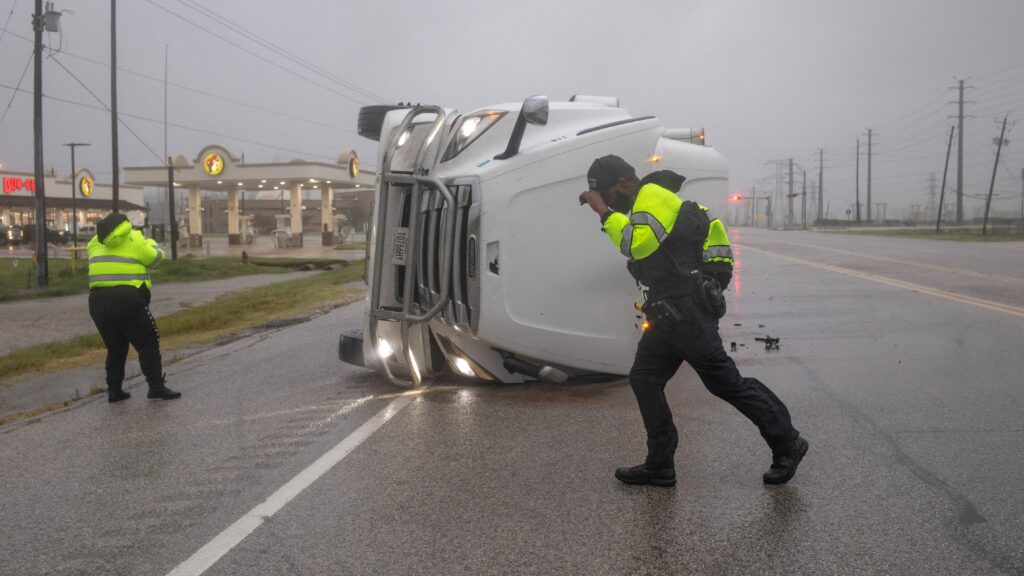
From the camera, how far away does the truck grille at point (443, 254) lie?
6555 mm

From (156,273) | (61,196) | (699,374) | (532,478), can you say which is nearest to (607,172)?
(699,374)

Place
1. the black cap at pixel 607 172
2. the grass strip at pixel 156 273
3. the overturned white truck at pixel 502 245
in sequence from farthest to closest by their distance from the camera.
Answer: the grass strip at pixel 156 273 → the overturned white truck at pixel 502 245 → the black cap at pixel 607 172

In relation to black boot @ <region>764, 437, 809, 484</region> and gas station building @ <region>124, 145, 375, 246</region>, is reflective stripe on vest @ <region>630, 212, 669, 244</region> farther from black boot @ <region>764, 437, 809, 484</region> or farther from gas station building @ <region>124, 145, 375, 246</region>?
gas station building @ <region>124, 145, 375, 246</region>

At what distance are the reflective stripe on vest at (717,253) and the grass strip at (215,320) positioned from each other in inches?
328

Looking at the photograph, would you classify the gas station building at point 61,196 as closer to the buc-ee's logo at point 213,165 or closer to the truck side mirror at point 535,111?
the buc-ee's logo at point 213,165

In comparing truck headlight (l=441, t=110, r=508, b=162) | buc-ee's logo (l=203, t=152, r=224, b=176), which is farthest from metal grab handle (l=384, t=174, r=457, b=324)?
buc-ee's logo (l=203, t=152, r=224, b=176)

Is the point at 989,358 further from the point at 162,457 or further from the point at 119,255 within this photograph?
the point at 119,255

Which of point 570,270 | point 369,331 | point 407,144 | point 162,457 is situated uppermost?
point 407,144

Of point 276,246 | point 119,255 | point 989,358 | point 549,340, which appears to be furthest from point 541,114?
point 276,246

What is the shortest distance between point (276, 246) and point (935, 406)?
157ft

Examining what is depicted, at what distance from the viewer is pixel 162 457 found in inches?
229

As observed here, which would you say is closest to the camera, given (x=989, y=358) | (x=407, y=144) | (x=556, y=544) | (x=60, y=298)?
(x=556, y=544)

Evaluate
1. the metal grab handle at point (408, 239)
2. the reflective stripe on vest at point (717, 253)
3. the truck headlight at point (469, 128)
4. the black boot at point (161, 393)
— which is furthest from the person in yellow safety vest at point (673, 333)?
the black boot at point (161, 393)

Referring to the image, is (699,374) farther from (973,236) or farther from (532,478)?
(973,236)
